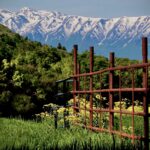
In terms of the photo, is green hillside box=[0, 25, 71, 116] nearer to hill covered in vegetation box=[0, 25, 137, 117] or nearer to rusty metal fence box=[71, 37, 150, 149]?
hill covered in vegetation box=[0, 25, 137, 117]

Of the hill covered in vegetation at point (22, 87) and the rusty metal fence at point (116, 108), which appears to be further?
the hill covered in vegetation at point (22, 87)

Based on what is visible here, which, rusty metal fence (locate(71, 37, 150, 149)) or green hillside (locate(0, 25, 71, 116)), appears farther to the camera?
green hillside (locate(0, 25, 71, 116))

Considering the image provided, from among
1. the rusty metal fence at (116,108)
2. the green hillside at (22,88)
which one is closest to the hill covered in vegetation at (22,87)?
the green hillside at (22,88)

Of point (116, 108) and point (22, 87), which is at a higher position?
point (22, 87)

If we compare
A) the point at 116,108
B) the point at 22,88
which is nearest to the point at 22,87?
the point at 22,88

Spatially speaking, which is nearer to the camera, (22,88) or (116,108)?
(116,108)

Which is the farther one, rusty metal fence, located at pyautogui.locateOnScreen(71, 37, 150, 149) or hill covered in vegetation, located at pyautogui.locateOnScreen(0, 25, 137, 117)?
hill covered in vegetation, located at pyautogui.locateOnScreen(0, 25, 137, 117)

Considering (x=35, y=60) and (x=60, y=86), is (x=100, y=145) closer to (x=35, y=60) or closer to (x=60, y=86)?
(x=60, y=86)

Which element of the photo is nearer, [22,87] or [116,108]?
[116,108]

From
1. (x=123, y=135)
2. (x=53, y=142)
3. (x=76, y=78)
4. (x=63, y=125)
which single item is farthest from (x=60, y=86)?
(x=53, y=142)

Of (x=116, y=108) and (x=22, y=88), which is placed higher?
(x=22, y=88)

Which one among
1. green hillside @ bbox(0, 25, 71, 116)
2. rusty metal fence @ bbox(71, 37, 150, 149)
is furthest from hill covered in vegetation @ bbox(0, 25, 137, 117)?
rusty metal fence @ bbox(71, 37, 150, 149)

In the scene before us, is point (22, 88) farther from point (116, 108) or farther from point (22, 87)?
point (116, 108)

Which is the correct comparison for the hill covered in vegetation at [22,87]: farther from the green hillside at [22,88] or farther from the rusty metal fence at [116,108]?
the rusty metal fence at [116,108]
